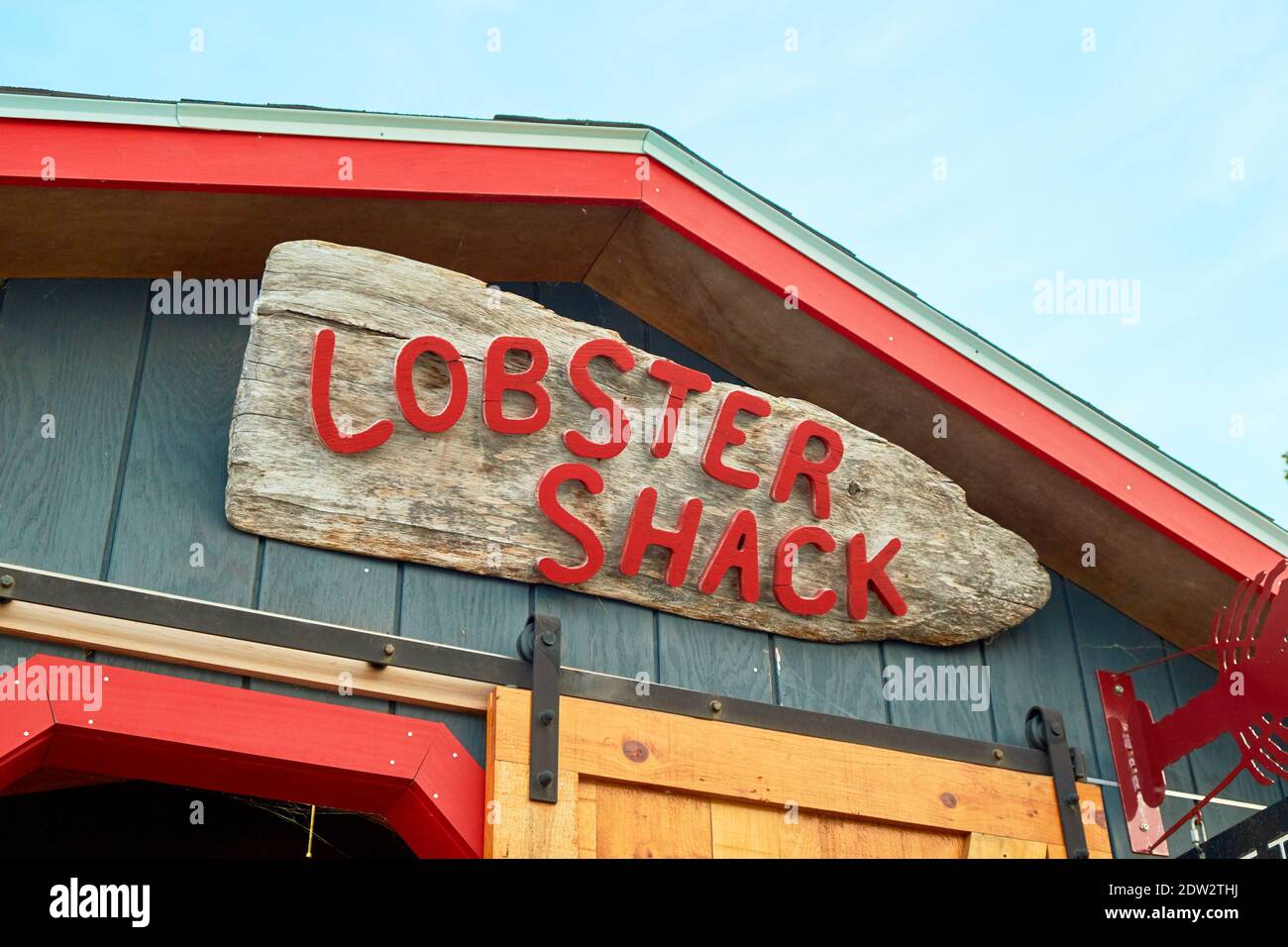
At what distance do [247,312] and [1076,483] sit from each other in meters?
2.58

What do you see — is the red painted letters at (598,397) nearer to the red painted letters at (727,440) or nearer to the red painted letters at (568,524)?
the red painted letters at (568,524)

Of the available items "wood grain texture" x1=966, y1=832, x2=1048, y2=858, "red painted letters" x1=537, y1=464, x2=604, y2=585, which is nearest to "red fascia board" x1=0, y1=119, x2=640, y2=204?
"red painted letters" x1=537, y1=464, x2=604, y2=585

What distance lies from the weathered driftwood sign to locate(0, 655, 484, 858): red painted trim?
0.48 meters

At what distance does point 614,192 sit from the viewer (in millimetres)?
3871

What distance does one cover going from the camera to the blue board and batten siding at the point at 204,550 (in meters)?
3.25

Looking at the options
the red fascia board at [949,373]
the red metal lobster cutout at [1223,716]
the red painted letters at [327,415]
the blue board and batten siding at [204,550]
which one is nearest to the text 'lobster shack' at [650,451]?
the red painted letters at [327,415]

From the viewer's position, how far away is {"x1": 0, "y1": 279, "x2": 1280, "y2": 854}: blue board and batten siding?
3.25 meters

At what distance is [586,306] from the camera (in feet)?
13.9

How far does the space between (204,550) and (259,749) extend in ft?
1.82

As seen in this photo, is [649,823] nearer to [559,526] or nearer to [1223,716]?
[559,526]

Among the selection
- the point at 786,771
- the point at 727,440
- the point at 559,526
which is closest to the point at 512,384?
the point at 559,526

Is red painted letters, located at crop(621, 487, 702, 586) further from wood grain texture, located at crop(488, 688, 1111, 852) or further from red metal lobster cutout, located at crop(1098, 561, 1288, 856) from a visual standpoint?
red metal lobster cutout, located at crop(1098, 561, 1288, 856)
